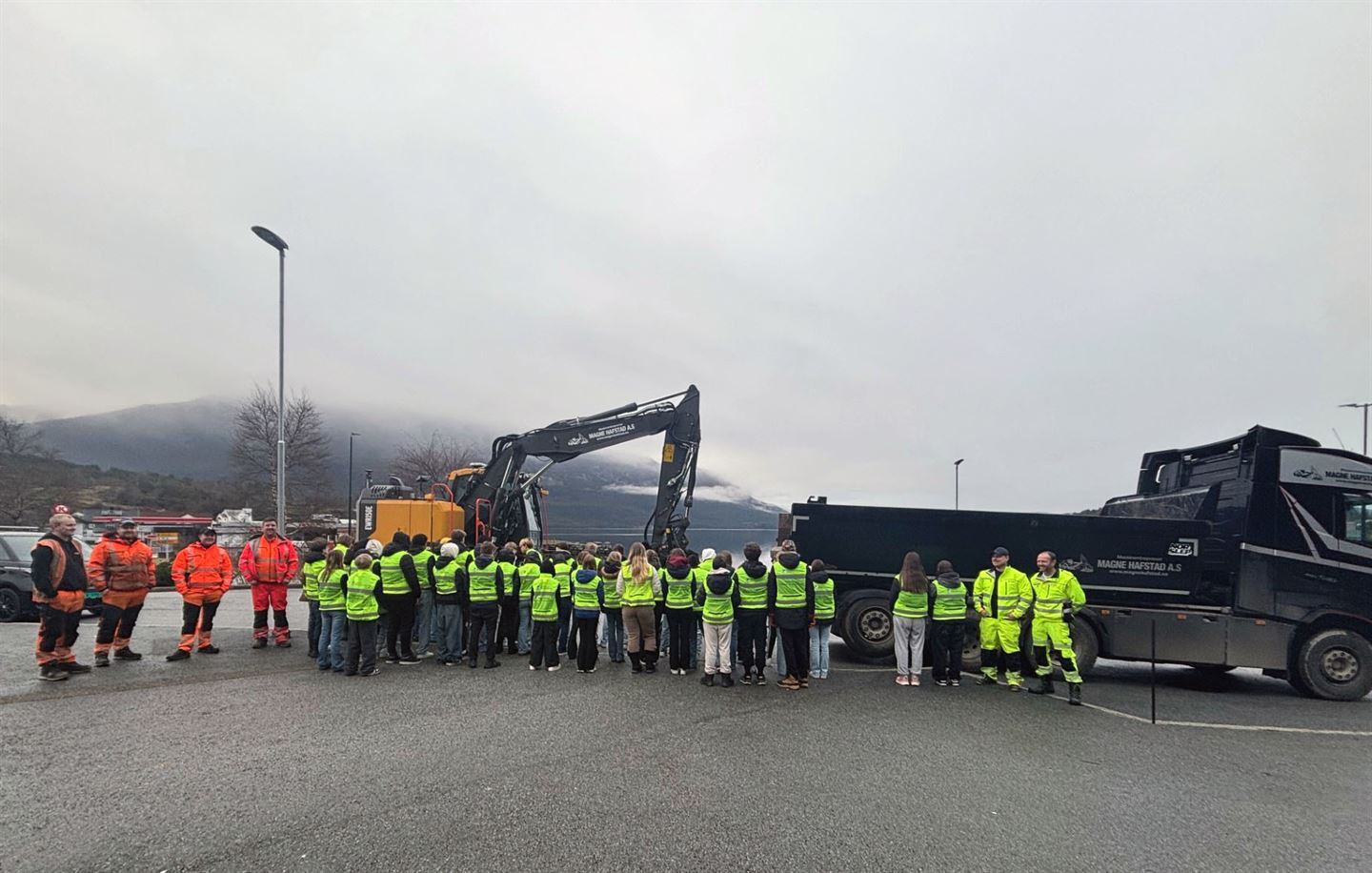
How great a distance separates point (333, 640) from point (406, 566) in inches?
52.0

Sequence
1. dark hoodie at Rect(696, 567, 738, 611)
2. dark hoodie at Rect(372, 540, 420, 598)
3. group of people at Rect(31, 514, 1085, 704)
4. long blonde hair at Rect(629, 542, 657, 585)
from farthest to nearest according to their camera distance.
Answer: dark hoodie at Rect(372, 540, 420, 598) < long blonde hair at Rect(629, 542, 657, 585) < dark hoodie at Rect(696, 567, 738, 611) < group of people at Rect(31, 514, 1085, 704)

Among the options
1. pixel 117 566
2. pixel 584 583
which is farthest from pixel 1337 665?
pixel 117 566

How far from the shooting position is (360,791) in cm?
511

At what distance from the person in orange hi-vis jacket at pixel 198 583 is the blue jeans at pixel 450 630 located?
324 cm

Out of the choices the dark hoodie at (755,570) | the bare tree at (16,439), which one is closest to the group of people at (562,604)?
the dark hoodie at (755,570)

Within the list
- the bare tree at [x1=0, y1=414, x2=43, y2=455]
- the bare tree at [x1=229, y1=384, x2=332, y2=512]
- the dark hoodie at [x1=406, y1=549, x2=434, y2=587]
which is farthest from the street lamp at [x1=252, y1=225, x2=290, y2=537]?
the bare tree at [x1=0, y1=414, x2=43, y2=455]

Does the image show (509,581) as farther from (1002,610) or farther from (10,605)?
(10,605)

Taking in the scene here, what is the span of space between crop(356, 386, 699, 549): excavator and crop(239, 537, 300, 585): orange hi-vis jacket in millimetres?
2783

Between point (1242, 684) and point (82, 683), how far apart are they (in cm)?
1678

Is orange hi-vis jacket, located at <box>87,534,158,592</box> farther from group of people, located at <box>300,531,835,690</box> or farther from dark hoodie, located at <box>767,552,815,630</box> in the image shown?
dark hoodie, located at <box>767,552,815,630</box>

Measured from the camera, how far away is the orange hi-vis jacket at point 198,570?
10164 mm

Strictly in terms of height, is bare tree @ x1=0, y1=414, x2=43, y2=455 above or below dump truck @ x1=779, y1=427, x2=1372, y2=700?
above

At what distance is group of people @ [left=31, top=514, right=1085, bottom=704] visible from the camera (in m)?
9.02

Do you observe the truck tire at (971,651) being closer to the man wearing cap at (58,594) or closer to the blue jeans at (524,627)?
the blue jeans at (524,627)
